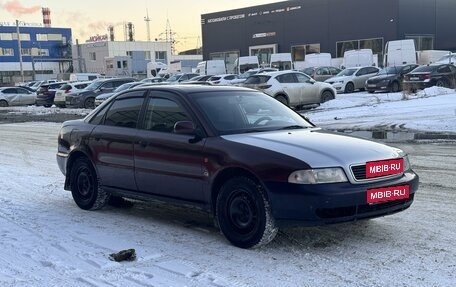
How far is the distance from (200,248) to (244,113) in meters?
1.63

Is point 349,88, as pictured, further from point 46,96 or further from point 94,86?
point 46,96

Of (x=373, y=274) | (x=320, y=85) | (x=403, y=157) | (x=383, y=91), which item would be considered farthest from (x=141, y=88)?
(x=383, y=91)

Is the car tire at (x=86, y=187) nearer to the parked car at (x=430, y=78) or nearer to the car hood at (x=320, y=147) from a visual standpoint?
the car hood at (x=320, y=147)

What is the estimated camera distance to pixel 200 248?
545 centimetres

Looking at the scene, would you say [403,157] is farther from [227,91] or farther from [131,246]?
[131,246]

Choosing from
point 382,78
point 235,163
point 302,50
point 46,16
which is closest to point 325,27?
point 302,50

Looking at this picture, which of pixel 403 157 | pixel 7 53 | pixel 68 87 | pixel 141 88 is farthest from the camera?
pixel 7 53

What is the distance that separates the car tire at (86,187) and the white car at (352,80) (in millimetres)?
24105

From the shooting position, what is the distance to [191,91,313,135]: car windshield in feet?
19.4

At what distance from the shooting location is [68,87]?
31.7 m

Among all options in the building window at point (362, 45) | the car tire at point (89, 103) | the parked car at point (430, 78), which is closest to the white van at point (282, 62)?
the building window at point (362, 45)

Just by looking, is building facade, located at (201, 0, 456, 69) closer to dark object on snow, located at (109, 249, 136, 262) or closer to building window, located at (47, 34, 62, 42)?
building window, located at (47, 34, 62, 42)

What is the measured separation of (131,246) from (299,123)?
236cm

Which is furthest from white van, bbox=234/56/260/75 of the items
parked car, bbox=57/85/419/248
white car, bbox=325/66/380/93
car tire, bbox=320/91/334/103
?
parked car, bbox=57/85/419/248
